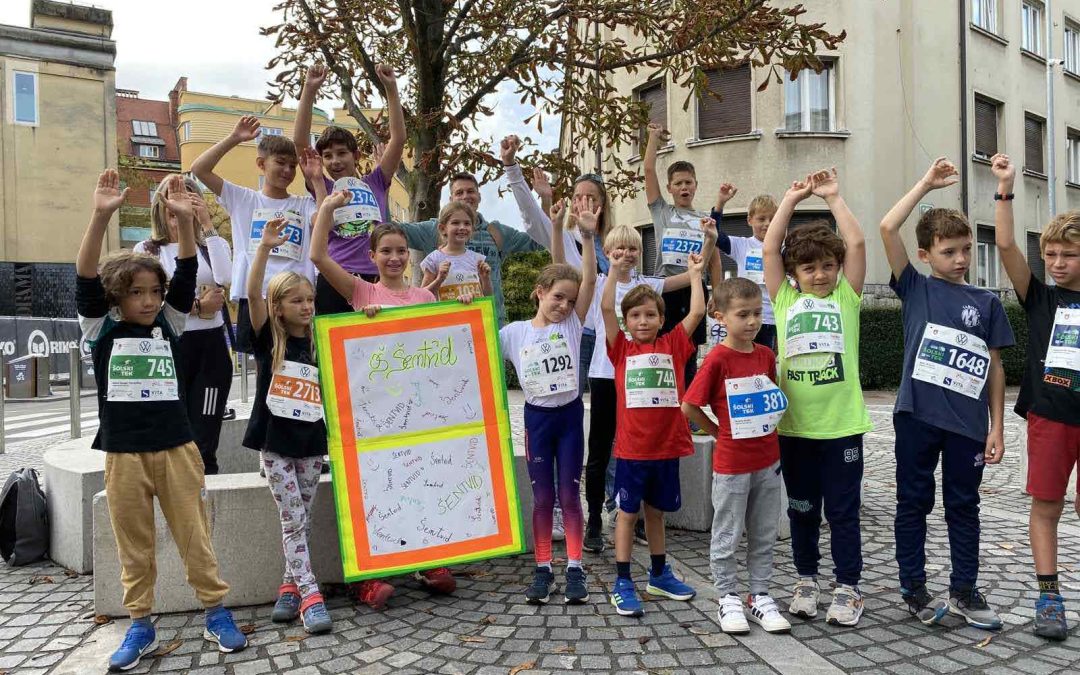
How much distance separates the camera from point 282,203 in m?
4.45

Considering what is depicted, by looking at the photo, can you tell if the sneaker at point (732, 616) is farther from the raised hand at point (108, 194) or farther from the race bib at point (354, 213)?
the raised hand at point (108, 194)

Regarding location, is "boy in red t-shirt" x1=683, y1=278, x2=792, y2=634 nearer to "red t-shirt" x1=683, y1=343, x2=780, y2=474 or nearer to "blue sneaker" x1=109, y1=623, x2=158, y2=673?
"red t-shirt" x1=683, y1=343, x2=780, y2=474

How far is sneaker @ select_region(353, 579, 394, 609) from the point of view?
384 centimetres

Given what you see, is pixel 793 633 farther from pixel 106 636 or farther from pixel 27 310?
pixel 27 310

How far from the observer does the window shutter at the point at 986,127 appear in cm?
1908

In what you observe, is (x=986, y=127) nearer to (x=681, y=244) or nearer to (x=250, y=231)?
(x=681, y=244)

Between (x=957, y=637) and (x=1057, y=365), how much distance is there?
1.26m

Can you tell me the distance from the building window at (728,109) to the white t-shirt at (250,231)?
13061 millimetres

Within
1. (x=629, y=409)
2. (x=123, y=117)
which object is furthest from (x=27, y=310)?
(x=123, y=117)

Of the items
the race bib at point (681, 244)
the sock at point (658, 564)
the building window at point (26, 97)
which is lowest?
the sock at point (658, 564)

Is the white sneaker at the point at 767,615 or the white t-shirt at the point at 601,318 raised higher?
the white t-shirt at the point at 601,318

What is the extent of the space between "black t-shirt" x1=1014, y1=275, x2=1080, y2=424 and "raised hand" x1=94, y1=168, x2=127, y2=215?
13.1 feet

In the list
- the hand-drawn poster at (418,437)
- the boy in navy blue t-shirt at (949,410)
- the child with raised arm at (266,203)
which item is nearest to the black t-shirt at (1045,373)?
the boy in navy blue t-shirt at (949,410)

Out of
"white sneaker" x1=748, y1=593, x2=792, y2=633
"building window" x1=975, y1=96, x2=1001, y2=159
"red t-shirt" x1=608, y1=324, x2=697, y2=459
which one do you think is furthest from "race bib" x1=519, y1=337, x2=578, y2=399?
"building window" x1=975, y1=96, x2=1001, y2=159
